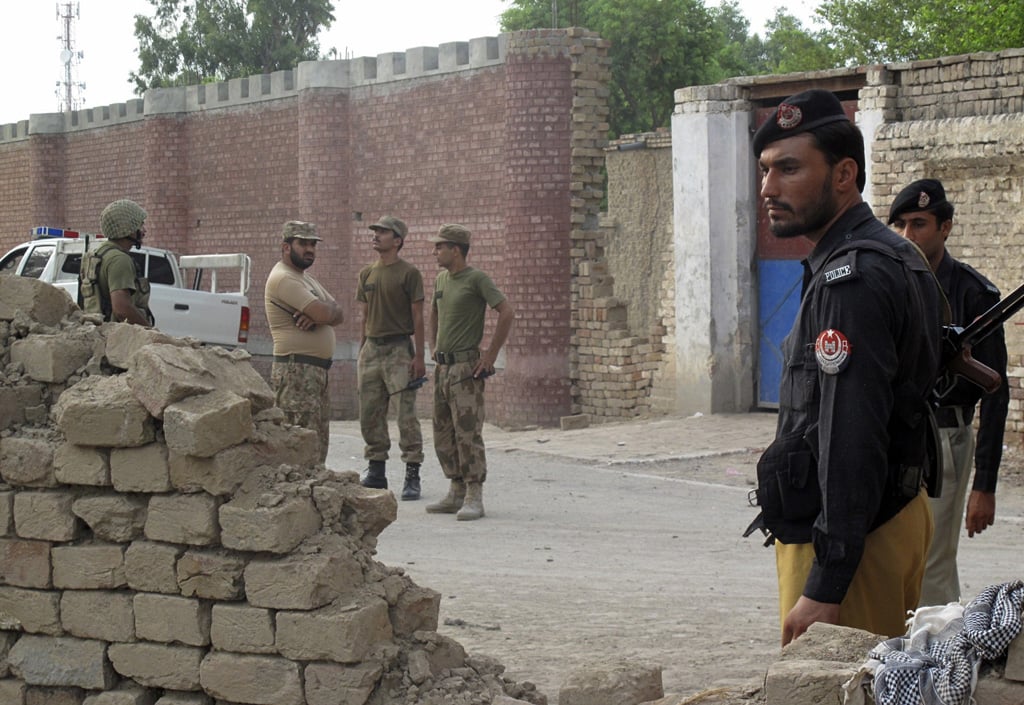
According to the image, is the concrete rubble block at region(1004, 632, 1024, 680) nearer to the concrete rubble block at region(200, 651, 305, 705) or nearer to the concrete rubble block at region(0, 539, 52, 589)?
the concrete rubble block at region(200, 651, 305, 705)

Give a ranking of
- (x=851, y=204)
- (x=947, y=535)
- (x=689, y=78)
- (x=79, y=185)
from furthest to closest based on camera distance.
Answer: (x=689, y=78), (x=79, y=185), (x=947, y=535), (x=851, y=204)

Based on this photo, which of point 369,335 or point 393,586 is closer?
point 393,586

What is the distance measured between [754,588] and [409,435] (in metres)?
3.33

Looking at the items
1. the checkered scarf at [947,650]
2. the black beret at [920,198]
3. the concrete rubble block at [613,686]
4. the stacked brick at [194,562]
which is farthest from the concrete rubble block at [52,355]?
the checkered scarf at [947,650]

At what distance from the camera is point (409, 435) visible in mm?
9344

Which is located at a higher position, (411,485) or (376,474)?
(376,474)

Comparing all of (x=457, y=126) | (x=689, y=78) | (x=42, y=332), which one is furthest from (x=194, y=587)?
(x=689, y=78)

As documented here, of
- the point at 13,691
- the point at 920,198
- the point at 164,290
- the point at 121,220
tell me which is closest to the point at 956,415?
the point at 920,198

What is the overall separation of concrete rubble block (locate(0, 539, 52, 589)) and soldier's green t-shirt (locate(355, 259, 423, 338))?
15.2ft

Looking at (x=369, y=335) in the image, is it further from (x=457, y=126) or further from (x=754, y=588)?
(x=457, y=126)

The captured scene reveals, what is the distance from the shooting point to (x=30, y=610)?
470cm

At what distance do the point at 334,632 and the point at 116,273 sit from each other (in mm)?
4191

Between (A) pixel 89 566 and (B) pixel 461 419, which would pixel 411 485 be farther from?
(A) pixel 89 566

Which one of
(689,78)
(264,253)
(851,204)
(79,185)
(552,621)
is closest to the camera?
(851,204)
